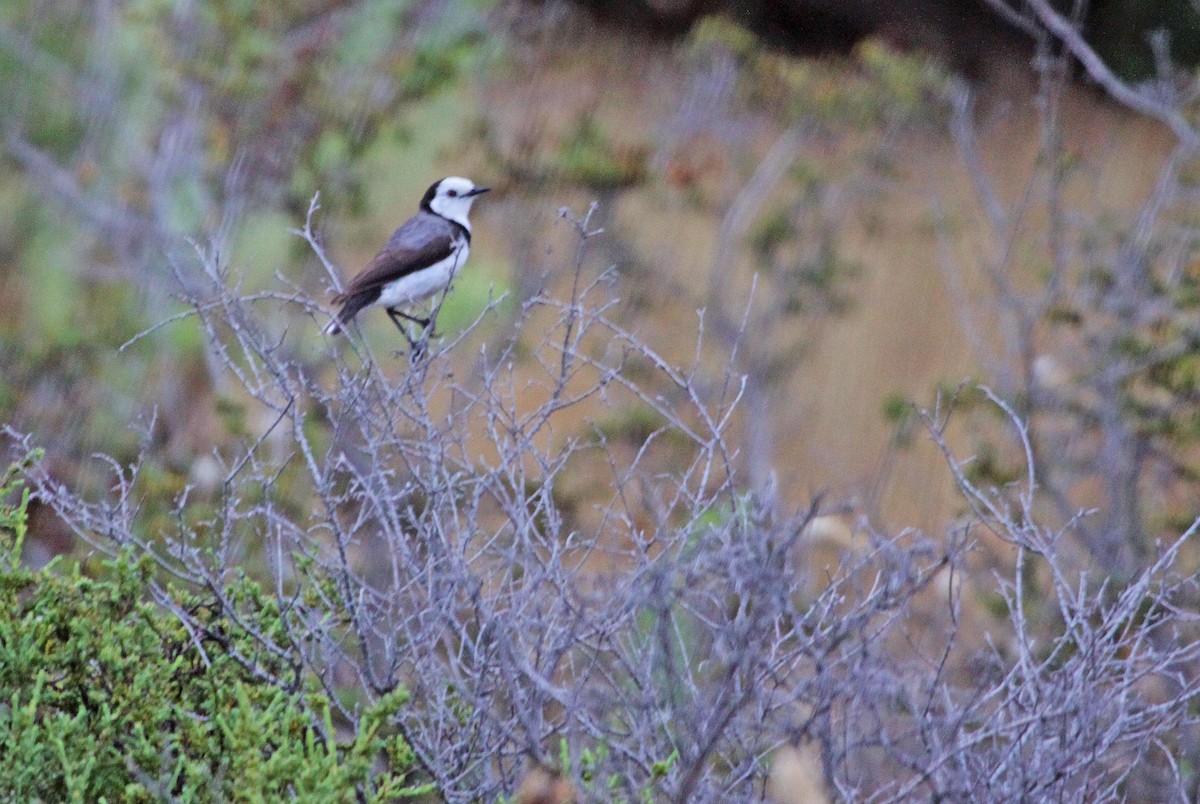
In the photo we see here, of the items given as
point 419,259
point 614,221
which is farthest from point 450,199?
point 614,221

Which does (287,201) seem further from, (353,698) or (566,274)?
(353,698)

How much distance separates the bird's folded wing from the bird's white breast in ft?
0.06

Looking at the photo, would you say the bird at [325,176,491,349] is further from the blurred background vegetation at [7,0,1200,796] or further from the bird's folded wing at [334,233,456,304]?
the blurred background vegetation at [7,0,1200,796]

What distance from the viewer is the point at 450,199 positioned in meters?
5.66

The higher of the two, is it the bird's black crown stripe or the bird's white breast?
the bird's black crown stripe

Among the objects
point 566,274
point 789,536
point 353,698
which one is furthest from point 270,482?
point 566,274

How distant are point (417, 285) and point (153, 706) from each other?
2661mm

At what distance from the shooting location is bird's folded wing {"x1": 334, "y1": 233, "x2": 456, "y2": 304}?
4824 mm

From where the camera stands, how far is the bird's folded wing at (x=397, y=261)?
15.8ft

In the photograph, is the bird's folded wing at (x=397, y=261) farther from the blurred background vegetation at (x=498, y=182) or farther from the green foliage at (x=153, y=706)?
the green foliage at (x=153, y=706)

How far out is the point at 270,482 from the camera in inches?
104

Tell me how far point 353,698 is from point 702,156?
3.94m

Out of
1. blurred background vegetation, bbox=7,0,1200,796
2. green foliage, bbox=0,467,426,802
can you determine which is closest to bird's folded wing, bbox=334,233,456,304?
blurred background vegetation, bbox=7,0,1200,796

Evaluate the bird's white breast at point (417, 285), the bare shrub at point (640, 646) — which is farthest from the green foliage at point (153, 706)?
the bird's white breast at point (417, 285)
